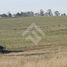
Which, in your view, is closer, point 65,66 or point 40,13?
point 65,66

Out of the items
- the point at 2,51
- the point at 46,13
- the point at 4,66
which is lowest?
the point at 46,13

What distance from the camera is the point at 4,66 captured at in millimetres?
9297

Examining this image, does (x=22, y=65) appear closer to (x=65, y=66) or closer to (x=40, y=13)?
(x=65, y=66)

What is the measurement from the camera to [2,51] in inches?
1041

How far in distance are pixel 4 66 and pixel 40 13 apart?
162 m

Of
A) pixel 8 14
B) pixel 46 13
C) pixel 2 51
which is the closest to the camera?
pixel 2 51

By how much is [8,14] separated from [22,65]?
491 ft

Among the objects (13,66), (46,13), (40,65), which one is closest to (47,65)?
(40,65)

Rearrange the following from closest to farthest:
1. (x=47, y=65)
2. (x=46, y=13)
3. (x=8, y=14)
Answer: (x=47, y=65), (x=8, y=14), (x=46, y=13)

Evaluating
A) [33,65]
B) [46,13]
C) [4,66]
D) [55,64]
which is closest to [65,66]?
[55,64]

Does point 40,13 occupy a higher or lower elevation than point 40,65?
lower

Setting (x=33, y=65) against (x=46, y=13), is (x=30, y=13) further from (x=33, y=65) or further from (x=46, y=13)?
(x=33, y=65)

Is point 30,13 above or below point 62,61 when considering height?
below

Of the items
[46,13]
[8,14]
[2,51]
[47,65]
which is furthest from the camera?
[46,13]
